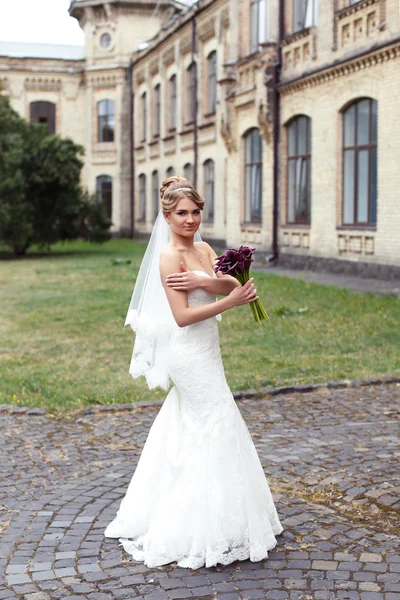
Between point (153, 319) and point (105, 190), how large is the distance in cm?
4264

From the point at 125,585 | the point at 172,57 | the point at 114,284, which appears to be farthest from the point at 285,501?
the point at 172,57

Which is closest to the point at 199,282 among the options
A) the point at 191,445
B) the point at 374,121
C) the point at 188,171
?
the point at 191,445

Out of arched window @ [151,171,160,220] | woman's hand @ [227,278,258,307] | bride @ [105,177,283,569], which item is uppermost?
arched window @ [151,171,160,220]

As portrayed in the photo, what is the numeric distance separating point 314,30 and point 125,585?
19.5 metres

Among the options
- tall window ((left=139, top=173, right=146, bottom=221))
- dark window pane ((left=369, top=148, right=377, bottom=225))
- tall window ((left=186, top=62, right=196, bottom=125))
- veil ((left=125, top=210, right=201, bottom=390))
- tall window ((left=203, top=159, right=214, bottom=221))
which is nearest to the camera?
veil ((left=125, top=210, right=201, bottom=390))

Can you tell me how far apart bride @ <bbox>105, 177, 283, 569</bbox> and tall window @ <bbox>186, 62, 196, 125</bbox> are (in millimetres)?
30413

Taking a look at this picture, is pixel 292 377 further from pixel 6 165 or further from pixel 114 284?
pixel 6 165

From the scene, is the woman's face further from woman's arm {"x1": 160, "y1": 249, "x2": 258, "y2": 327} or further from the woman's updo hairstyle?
woman's arm {"x1": 160, "y1": 249, "x2": 258, "y2": 327}

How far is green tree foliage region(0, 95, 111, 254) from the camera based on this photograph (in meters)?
30.8

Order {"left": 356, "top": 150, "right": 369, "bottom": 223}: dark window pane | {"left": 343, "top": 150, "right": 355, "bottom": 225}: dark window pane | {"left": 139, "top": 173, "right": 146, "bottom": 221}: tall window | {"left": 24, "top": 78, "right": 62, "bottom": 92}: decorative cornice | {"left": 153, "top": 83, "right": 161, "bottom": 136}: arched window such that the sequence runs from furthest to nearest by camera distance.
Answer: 1. {"left": 24, "top": 78, "right": 62, "bottom": 92}: decorative cornice
2. {"left": 139, "top": 173, "right": 146, "bottom": 221}: tall window
3. {"left": 153, "top": 83, "right": 161, "bottom": 136}: arched window
4. {"left": 343, "top": 150, "right": 355, "bottom": 225}: dark window pane
5. {"left": 356, "top": 150, "right": 369, "bottom": 223}: dark window pane

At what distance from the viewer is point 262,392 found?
27.8ft

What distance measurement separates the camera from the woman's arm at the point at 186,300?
437 centimetres

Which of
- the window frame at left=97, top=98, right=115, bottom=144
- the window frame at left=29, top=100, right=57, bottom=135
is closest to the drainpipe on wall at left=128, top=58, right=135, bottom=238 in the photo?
the window frame at left=97, top=98, right=115, bottom=144

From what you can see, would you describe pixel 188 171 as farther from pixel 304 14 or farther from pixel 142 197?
pixel 304 14
